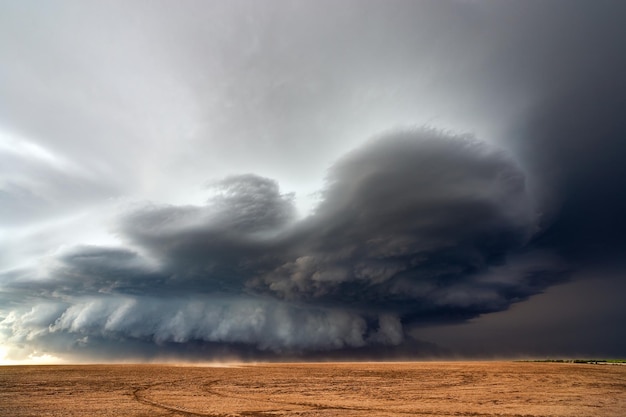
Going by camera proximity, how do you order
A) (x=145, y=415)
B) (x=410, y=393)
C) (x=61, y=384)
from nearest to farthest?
(x=145, y=415) → (x=410, y=393) → (x=61, y=384)

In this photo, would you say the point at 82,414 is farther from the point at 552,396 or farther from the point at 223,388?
the point at 552,396

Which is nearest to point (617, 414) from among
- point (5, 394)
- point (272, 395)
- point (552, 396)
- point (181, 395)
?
point (552, 396)

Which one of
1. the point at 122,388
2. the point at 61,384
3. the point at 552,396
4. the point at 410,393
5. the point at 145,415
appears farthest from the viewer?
the point at 61,384

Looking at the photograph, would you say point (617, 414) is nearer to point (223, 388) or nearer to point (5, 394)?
point (223, 388)

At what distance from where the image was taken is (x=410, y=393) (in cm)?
4150

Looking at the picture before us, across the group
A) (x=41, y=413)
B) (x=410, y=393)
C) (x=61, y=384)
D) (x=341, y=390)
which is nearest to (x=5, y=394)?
(x=61, y=384)

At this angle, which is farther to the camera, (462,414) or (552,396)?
(552,396)

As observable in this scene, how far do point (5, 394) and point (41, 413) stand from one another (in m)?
16.0

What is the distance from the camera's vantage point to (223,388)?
46.7m

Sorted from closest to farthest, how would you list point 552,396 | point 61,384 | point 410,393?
1. point 552,396
2. point 410,393
3. point 61,384

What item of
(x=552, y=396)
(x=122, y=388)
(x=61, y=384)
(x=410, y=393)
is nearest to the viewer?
(x=552, y=396)

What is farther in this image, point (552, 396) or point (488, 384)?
point (488, 384)

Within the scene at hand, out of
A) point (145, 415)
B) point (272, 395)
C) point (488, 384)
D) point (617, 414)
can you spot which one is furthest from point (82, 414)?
point (488, 384)

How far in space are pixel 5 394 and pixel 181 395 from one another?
18919mm
